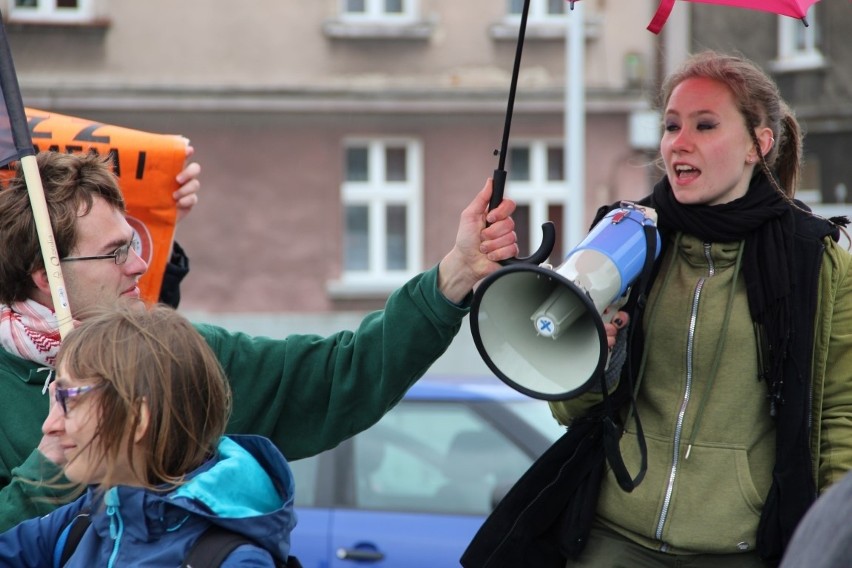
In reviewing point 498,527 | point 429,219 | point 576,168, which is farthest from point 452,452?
point 429,219

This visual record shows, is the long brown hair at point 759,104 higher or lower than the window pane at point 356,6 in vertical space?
lower

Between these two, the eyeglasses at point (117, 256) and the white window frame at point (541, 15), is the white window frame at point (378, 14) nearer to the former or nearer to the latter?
the white window frame at point (541, 15)

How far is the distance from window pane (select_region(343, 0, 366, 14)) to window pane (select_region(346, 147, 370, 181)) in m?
1.60

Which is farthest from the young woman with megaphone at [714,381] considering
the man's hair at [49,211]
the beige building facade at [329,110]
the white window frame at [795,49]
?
the white window frame at [795,49]

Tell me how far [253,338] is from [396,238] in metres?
12.6

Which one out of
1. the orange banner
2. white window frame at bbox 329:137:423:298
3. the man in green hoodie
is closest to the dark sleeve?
the orange banner

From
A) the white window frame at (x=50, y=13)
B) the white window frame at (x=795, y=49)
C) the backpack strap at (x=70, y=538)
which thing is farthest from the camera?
the white window frame at (x=795, y=49)

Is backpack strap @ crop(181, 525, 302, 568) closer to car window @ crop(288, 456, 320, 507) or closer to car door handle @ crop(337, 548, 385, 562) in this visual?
car door handle @ crop(337, 548, 385, 562)

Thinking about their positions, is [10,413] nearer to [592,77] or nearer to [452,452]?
[452,452]

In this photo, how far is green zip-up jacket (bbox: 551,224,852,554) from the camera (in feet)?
8.81

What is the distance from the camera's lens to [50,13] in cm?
1445

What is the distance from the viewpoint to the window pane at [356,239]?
15.2 m

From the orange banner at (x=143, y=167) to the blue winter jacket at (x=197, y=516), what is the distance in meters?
1.18

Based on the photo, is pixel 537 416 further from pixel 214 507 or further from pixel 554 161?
pixel 554 161
